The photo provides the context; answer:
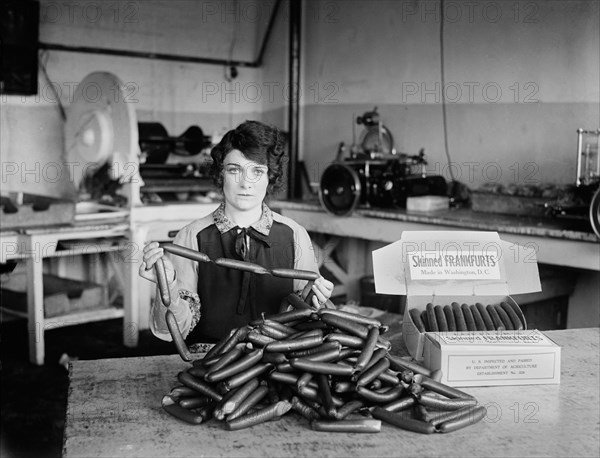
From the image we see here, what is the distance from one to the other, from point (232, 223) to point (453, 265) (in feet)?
2.44

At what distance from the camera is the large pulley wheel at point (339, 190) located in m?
5.05

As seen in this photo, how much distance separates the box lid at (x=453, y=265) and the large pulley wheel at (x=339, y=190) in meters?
2.92

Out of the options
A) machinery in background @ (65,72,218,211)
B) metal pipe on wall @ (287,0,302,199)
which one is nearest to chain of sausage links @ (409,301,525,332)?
machinery in background @ (65,72,218,211)

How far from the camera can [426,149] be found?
19.0 ft

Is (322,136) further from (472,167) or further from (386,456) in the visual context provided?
(386,456)

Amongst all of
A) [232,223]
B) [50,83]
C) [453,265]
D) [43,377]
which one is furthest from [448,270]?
[50,83]

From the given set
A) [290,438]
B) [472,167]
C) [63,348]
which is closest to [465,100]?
[472,167]

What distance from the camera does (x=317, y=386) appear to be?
1.62m

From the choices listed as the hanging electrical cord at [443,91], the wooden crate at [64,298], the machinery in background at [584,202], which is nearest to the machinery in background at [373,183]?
the hanging electrical cord at [443,91]

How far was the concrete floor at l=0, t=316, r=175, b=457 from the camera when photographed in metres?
3.55

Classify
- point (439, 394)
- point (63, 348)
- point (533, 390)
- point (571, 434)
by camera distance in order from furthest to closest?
point (63, 348)
point (533, 390)
point (439, 394)
point (571, 434)

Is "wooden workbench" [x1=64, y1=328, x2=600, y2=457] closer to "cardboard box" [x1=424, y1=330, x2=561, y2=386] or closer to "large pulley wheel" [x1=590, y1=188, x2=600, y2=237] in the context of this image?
"cardboard box" [x1=424, y1=330, x2=561, y2=386]

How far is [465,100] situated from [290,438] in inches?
173

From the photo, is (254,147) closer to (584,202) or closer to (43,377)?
(584,202)
